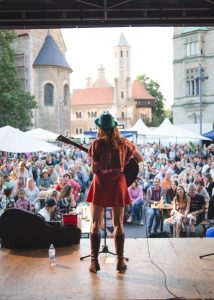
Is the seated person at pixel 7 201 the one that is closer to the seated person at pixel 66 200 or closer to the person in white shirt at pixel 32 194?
the person in white shirt at pixel 32 194

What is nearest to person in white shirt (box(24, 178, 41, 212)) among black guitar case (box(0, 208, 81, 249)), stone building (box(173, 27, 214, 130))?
black guitar case (box(0, 208, 81, 249))

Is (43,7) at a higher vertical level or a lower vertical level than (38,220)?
higher

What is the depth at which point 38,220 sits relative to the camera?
232 inches

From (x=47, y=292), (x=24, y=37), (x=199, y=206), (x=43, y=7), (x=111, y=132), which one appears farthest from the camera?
(x=24, y=37)

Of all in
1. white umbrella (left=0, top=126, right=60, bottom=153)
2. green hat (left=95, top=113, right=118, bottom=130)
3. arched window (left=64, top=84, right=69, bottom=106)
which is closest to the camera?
green hat (left=95, top=113, right=118, bottom=130)

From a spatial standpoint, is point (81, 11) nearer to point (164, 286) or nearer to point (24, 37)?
point (164, 286)

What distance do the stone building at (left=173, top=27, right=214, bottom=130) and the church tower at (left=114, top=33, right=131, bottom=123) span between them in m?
42.6

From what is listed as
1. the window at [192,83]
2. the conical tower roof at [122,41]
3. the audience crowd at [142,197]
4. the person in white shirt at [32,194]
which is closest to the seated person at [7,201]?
the audience crowd at [142,197]

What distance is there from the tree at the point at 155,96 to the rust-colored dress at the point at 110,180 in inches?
3069

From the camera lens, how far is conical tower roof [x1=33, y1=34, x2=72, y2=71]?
53.6 metres

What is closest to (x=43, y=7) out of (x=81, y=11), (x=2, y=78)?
(x=81, y=11)

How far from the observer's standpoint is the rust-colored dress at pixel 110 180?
4.62 m

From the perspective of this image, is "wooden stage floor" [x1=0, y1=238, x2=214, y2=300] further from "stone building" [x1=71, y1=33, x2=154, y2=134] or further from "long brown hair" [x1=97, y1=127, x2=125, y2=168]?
"stone building" [x1=71, y1=33, x2=154, y2=134]

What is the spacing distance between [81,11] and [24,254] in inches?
148
